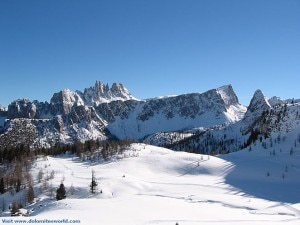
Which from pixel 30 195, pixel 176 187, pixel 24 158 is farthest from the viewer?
pixel 24 158

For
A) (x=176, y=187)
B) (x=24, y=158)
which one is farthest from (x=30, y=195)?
(x=24, y=158)

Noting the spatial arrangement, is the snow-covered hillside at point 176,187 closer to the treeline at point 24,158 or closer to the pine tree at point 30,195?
the pine tree at point 30,195

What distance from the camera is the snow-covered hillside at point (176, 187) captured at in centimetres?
3859

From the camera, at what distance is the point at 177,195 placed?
76.0 meters

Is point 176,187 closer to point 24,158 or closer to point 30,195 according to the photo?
point 30,195

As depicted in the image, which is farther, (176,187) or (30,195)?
(176,187)

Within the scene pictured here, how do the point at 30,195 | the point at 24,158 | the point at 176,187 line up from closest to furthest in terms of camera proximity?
the point at 30,195 < the point at 176,187 < the point at 24,158

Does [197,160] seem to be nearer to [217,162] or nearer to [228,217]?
[217,162]

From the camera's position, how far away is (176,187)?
87312mm

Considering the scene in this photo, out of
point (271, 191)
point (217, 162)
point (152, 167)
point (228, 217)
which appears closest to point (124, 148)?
point (152, 167)

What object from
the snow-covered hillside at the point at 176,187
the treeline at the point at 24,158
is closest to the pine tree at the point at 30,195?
the snow-covered hillside at the point at 176,187

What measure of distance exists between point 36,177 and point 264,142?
282ft

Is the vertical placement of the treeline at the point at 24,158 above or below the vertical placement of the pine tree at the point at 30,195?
above

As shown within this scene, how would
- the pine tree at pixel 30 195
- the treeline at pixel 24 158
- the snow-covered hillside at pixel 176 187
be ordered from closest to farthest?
the snow-covered hillside at pixel 176 187 → the pine tree at pixel 30 195 → the treeline at pixel 24 158
